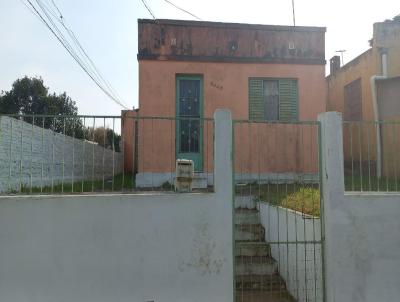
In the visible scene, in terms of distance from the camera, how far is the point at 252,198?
7.61m

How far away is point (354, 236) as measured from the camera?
5258 millimetres

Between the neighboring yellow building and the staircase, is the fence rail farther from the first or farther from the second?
the neighboring yellow building

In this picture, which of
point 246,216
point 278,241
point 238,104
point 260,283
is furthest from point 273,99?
point 260,283

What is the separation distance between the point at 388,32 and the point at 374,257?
24.3 feet

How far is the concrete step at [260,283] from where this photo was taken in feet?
19.1

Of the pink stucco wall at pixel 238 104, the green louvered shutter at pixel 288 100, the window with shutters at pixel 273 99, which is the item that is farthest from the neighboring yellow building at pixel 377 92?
the window with shutters at pixel 273 99

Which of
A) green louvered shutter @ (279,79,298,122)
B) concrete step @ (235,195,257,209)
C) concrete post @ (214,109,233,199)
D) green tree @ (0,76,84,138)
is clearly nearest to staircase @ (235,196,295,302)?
concrete step @ (235,195,257,209)

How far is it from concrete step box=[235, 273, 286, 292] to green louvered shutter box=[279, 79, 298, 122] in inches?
183

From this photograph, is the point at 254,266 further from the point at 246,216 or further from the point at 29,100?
the point at 29,100

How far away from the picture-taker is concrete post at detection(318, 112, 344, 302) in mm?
5195

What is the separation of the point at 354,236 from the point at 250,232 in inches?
82.7

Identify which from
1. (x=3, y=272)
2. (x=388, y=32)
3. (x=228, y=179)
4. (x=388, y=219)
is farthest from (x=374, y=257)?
(x=388, y=32)

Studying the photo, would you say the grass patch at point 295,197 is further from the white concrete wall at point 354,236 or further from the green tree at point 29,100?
the green tree at point 29,100

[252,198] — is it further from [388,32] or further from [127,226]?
[388,32]
